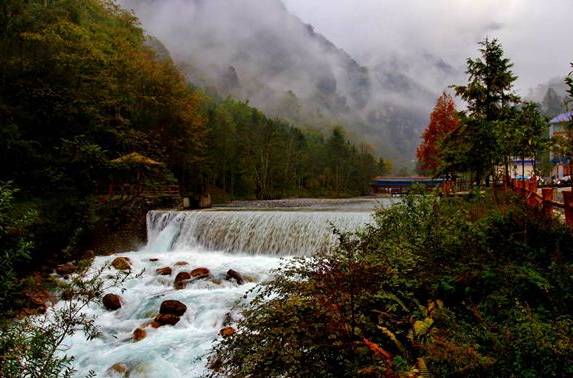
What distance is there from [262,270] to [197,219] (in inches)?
239

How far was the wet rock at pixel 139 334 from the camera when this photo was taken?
28.5ft

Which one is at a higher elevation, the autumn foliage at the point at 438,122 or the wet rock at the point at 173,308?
the autumn foliage at the point at 438,122

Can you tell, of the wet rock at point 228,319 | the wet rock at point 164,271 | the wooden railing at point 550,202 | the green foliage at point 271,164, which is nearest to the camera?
the wooden railing at point 550,202

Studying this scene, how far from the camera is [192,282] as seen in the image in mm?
11938

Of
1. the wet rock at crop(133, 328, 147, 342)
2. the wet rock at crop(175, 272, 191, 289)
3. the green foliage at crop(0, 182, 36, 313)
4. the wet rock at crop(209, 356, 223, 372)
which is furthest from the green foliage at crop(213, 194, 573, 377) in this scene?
the wet rock at crop(175, 272, 191, 289)

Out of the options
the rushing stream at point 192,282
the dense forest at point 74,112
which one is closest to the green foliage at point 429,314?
the rushing stream at point 192,282

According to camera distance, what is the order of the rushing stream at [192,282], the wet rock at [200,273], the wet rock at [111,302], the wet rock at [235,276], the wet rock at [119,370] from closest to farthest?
the wet rock at [119,370] < the rushing stream at [192,282] < the wet rock at [111,302] < the wet rock at [235,276] < the wet rock at [200,273]

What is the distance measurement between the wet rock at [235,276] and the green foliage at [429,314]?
6.29m

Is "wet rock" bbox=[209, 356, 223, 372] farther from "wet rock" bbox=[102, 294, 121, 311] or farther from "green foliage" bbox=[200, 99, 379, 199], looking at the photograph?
"green foliage" bbox=[200, 99, 379, 199]

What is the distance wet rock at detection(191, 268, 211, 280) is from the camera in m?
12.2

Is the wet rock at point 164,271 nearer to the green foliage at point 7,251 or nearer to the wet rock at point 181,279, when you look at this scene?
the wet rock at point 181,279

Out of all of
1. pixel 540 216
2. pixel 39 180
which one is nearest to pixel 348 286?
pixel 540 216

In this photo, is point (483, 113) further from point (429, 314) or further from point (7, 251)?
point (7, 251)

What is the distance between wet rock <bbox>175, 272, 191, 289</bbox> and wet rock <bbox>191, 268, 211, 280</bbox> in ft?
0.58
